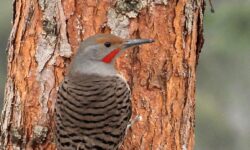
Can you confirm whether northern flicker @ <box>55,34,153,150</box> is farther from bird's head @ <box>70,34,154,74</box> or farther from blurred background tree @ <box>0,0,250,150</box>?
blurred background tree @ <box>0,0,250,150</box>

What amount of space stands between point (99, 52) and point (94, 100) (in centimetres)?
32

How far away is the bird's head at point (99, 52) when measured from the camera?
546 cm

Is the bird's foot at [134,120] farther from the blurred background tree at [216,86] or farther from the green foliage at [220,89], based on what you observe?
the blurred background tree at [216,86]

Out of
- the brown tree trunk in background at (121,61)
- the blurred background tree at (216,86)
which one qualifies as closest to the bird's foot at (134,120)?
the brown tree trunk in background at (121,61)

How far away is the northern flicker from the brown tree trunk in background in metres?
0.12

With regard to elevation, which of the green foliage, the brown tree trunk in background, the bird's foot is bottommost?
the green foliage

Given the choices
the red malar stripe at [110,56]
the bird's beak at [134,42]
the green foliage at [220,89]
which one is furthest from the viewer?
the green foliage at [220,89]

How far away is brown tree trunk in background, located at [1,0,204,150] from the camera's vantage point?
18.4 feet

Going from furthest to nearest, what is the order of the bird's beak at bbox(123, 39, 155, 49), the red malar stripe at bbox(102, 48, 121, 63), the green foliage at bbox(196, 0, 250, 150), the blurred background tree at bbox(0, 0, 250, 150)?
the blurred background tree at bbox(0, 0, 250, 150) < the green foliage at bbox(196, 0, 250, 150) < the red malar stripe at bbox(102, 48, 121, 63) < the bird's beak at bbox(123, 39, 155, 49)

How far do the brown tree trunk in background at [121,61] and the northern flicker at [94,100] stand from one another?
0.40 feet

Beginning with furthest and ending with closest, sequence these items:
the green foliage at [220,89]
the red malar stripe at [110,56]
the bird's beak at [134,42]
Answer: the green foliage at [220,89]
the red malar stripe at [110,56]
the bird's beak at [134,42]

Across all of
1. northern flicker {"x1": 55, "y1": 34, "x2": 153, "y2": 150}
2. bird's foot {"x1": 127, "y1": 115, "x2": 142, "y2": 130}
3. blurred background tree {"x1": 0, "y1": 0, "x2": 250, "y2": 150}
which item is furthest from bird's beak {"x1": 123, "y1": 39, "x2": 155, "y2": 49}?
blurred background tree {"x1": 0, "y1": 0, "x2": 250, "y2": 150}

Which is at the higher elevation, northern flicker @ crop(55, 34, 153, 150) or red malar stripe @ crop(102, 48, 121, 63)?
red malar stripe @ crop(102, 48, 121, 63)

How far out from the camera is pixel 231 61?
2162cm
